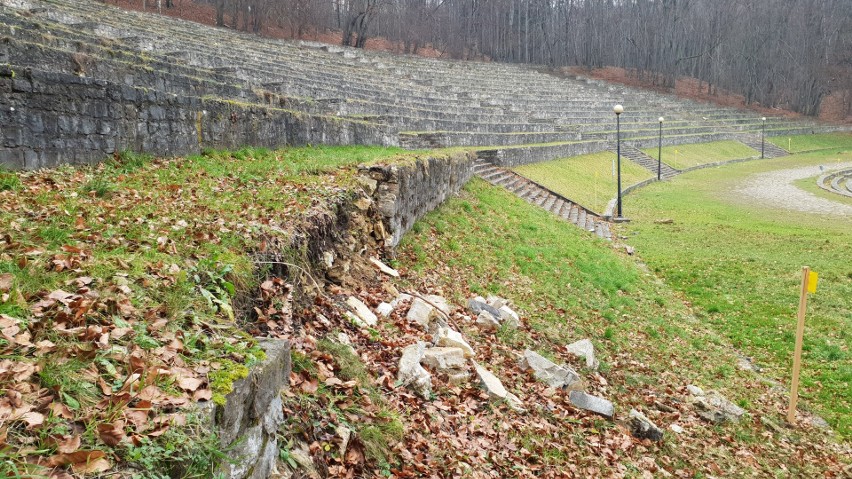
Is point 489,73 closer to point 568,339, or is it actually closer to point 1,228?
point 568,339

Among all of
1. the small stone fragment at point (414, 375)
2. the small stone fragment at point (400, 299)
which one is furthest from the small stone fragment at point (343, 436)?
the small stone fragment at point (400, 299)

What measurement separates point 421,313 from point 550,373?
1855 millimetres

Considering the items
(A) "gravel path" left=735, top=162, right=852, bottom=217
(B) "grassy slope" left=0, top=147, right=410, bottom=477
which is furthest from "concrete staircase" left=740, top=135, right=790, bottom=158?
(B) "grassy slope" left=0, top=147, right=410, bottom=477

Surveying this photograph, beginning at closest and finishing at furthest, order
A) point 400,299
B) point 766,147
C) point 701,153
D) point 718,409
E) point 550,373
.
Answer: point 550,373 < point 400,299 < point 718,409 < point 701,153 < point 766,147

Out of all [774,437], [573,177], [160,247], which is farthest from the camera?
[573,177]

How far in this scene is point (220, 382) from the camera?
3094 mm

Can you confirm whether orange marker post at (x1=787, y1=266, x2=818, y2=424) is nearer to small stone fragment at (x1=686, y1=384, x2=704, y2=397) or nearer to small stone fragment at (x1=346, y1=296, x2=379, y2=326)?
small stone fragment at (x1=686, y1=384, x2=704, y2=397)

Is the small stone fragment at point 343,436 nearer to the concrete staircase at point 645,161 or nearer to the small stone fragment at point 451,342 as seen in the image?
the small stone fragment at point 451,342

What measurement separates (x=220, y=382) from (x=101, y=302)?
1021mm

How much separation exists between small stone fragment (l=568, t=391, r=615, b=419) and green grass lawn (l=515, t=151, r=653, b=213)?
1646cm

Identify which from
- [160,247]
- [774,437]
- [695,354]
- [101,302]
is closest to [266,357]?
[101,302]

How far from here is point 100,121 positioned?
24.8ft

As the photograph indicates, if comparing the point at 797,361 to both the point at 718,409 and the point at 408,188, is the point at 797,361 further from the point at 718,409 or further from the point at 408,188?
the point at 408,188

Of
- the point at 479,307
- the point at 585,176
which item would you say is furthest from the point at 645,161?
the point at 479,307
